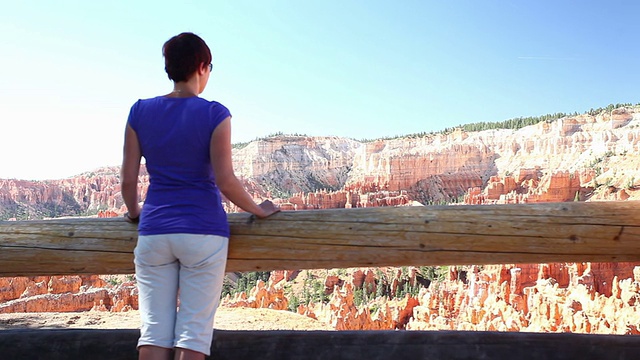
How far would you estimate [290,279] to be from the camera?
3047cm

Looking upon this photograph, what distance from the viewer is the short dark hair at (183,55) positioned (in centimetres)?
146

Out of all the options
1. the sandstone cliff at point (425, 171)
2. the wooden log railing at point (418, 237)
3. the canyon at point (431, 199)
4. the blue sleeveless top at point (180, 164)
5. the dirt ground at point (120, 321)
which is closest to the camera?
the blue sleeveless top at point (180, 164)

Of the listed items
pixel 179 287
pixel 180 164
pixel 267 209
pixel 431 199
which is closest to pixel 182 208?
pixel 180 164

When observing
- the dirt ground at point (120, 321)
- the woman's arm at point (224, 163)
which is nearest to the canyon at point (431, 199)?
the dirt ground at point (120, 321)

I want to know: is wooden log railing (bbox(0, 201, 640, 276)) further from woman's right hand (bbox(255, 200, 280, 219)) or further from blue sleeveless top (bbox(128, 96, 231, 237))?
blue sleeveless top (bbox(128, 96, 231, 237))

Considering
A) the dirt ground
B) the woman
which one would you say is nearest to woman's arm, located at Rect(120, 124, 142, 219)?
the woman

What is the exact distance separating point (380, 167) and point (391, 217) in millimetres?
66768

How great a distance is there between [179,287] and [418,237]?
834 millimetres

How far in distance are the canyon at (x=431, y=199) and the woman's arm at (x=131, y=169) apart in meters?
11.2

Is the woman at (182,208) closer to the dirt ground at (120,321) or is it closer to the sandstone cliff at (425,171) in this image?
the dirt ground at (120,321)

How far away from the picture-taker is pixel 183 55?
1478mm

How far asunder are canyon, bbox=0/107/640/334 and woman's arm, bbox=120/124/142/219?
11170 mm

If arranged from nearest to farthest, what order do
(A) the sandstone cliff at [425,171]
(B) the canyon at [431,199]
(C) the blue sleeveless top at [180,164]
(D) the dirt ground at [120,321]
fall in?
(C) the blue sleeveless top at [180,164]
(D) the dirt ground at [120,321]
(B) the canyon at [431,199]
(A) the sandstone cliff at [425,171]

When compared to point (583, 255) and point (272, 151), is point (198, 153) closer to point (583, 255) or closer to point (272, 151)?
point (583, 255)
